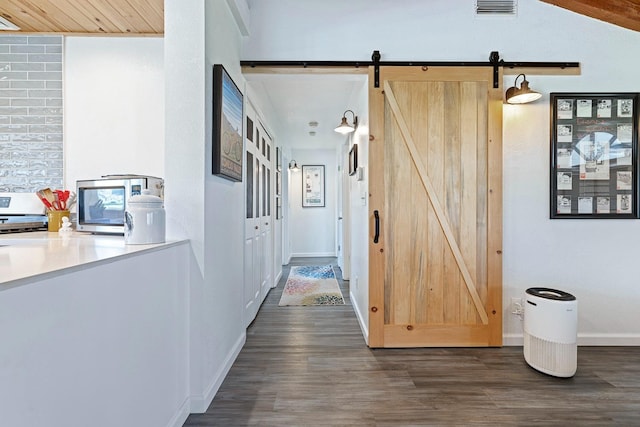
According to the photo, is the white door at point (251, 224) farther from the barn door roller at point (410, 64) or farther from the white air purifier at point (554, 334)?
the white air purifier at point (554, 334)

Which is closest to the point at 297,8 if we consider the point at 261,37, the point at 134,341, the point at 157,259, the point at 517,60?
the point at 261,37

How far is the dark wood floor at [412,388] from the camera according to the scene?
169cm

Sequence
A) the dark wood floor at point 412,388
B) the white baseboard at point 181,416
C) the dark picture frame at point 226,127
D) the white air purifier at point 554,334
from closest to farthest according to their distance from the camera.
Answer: the white baseboard at point 181,416 → the dark wood floor at point 412,388 → the dark picture frame at point 226,127 → the white air purifier at point 554,334

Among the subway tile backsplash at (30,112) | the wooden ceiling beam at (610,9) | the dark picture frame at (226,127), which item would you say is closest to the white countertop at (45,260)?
the dark picture frame at (226,127)

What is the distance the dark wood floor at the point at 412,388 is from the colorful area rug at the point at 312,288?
108cm

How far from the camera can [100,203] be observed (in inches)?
73.1

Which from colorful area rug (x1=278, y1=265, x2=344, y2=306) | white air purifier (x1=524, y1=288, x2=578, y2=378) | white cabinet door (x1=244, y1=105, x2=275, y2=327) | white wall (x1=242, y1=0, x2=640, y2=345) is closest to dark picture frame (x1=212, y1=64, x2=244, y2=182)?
white cabinet door (x1=244, y1=105, x2=275, y2=327)

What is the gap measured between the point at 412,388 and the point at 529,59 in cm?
273

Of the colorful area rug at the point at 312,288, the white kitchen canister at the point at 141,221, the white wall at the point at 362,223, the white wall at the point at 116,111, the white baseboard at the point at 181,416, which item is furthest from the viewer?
the colorful area rug at the point at 312,288

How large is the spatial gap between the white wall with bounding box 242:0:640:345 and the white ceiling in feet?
0.56

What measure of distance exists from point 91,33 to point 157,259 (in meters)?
2.10

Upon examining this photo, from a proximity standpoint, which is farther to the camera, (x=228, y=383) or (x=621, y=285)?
(x=621, y=285)

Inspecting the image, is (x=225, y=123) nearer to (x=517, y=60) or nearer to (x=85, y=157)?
(x=85, y=157)

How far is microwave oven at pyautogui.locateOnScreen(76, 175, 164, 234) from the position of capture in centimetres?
178
